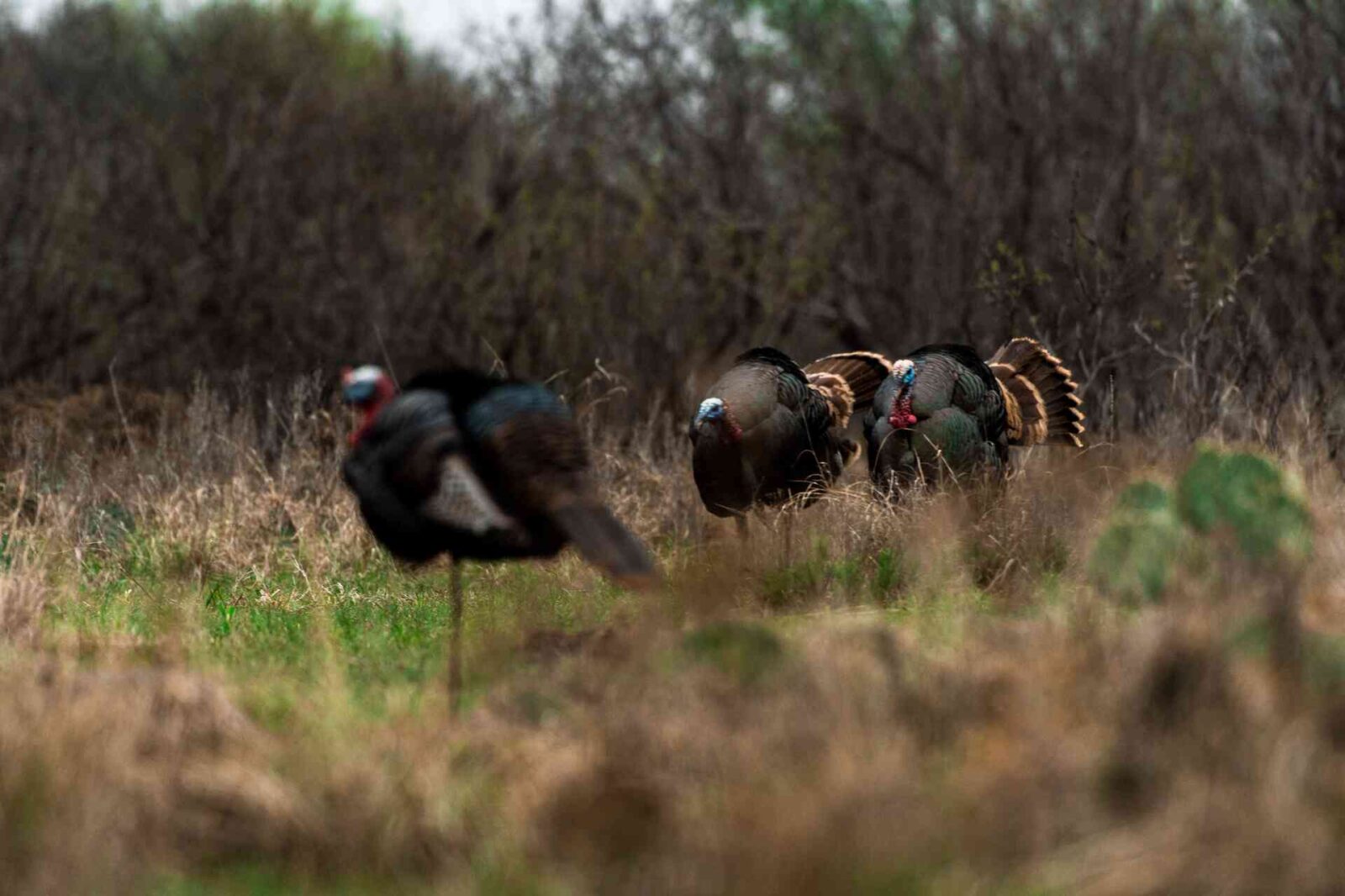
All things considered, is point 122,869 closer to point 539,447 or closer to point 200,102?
point 539,447

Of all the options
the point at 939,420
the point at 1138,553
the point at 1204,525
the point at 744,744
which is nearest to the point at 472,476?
the point at 744,744

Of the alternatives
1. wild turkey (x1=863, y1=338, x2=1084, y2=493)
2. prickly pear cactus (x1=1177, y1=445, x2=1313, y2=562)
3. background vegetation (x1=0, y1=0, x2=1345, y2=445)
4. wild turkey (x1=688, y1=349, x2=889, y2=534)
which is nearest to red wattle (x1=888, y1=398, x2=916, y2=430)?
wild turkey (x1=863, y1=338, x2=1084, y2=493)

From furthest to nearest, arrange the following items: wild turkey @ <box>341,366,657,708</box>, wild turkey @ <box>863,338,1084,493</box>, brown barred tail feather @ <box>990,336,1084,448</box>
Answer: brown barred tail feather @ <box>990,336,1084,448</box> → wild turkey @ <box>863,338,1084,493</box> → wild turkey @ <box>341,366,657,708</box>

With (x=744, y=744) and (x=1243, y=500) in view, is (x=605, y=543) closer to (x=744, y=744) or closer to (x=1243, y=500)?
(x=744, y=744)

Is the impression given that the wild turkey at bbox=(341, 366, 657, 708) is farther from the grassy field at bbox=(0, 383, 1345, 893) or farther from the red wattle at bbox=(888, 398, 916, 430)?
the red wattle at bbox=(888, 398, 916, 430)

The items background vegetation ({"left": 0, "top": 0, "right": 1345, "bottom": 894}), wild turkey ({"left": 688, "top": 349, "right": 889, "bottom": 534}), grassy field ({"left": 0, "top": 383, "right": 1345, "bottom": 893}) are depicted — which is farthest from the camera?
wild turkey ({"left": 688, "top": 349, "right": 889, "bottom": 534})

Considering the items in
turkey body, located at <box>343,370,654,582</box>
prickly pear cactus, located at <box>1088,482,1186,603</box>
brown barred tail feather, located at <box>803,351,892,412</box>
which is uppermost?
brown barred tail feather, located at <box>803,351,892,412</box>

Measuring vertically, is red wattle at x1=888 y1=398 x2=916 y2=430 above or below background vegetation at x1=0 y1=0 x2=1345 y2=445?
below

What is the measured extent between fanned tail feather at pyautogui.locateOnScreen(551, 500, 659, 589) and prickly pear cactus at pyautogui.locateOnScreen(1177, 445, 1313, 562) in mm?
1647

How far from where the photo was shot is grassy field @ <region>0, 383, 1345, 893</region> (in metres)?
3.58

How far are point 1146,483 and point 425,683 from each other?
2360 mm

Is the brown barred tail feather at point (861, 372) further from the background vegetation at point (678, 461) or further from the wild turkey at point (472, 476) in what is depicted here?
the wild turkey at point (472, 476)

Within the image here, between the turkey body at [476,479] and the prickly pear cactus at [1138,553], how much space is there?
141cm

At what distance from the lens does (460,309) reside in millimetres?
16859
